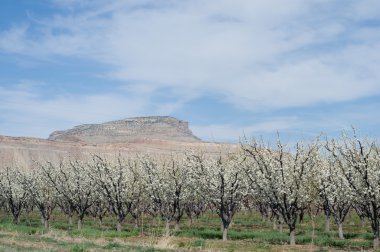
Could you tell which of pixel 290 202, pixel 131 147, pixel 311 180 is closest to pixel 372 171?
pixel 290 202

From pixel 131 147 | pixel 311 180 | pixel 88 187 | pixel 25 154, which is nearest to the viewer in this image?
pixel 311 180

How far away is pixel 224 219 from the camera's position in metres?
31.3

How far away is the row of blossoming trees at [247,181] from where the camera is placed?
27.6 meters

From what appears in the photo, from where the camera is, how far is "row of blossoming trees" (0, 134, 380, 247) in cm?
2758

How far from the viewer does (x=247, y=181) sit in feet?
112

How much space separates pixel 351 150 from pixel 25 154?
476 feet

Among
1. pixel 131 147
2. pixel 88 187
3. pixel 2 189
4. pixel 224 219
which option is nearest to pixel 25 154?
pixel 131 147

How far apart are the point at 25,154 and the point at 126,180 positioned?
419 ft

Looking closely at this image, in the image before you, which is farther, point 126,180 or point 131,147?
point 131,147

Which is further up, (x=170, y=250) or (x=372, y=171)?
(x=372, y=171)

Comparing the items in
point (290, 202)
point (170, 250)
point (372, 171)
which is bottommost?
point (170, 250)

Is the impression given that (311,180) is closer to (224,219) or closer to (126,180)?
(224,219)

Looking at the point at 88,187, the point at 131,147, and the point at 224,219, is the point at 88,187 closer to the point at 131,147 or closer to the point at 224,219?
the point at 224,219

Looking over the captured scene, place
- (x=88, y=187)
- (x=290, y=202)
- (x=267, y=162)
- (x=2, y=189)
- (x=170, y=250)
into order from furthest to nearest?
(x=2, y=189) < (x=88, y=187) < (x=267, y=162) < (x=290, y=202) < (x=170, y=250)
